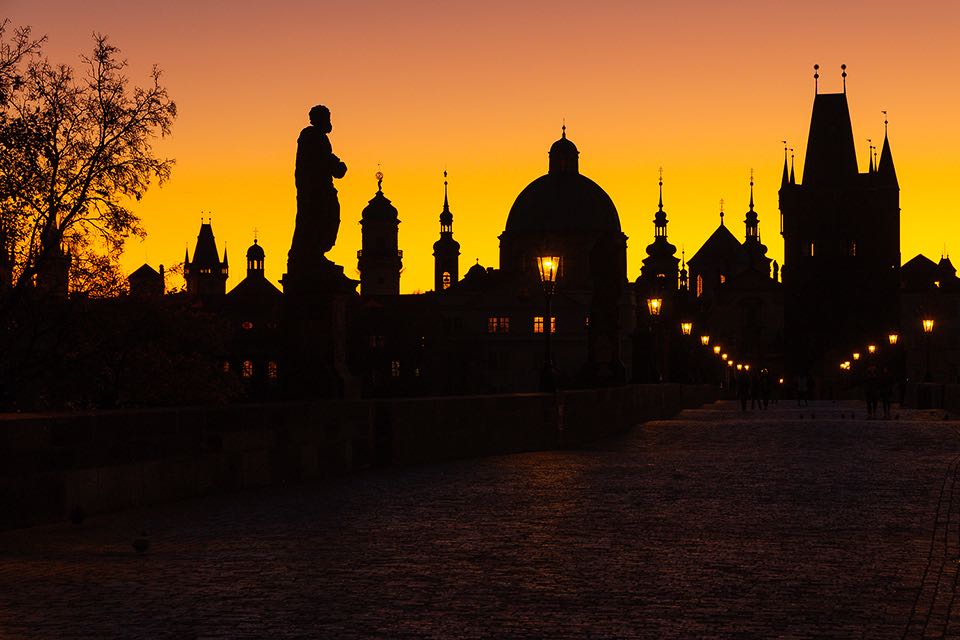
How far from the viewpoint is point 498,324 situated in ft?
532

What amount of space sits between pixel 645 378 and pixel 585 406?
75.3 feet

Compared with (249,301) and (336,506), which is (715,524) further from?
(249,301)

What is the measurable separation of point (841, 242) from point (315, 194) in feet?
500

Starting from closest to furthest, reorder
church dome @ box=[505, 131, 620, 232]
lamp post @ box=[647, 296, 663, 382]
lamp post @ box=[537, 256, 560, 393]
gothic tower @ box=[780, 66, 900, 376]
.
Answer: lamp post @ box=[537, 256, 560, 393]
lamp post @ box=[647, 296, 663, 382]
church dome @ box=[505, 131, 620, 232]
gothic tower @ box=[780, 66, 900, 376]

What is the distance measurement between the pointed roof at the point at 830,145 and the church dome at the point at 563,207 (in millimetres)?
21712

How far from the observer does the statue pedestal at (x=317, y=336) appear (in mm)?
23781

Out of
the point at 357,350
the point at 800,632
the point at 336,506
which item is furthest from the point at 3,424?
the point at 357,350

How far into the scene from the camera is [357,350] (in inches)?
5251

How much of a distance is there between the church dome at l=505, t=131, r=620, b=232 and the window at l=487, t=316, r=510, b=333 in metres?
9.23

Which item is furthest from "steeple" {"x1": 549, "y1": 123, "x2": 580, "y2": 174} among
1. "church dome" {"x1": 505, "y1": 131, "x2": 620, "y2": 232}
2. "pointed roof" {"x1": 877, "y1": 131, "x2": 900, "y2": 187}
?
"pointed roof" {"x1": 877, "y1": 131, "x2": 900, "y2": 187}

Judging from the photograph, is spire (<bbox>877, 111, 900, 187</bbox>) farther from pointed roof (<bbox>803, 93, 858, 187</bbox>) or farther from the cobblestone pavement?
the cobblestone pavement

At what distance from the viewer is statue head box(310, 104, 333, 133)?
24.7 m

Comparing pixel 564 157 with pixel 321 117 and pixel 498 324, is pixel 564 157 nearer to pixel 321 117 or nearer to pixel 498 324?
pixel 498 324

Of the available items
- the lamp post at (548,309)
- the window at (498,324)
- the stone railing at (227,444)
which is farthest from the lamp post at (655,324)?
the window at (498,324)
